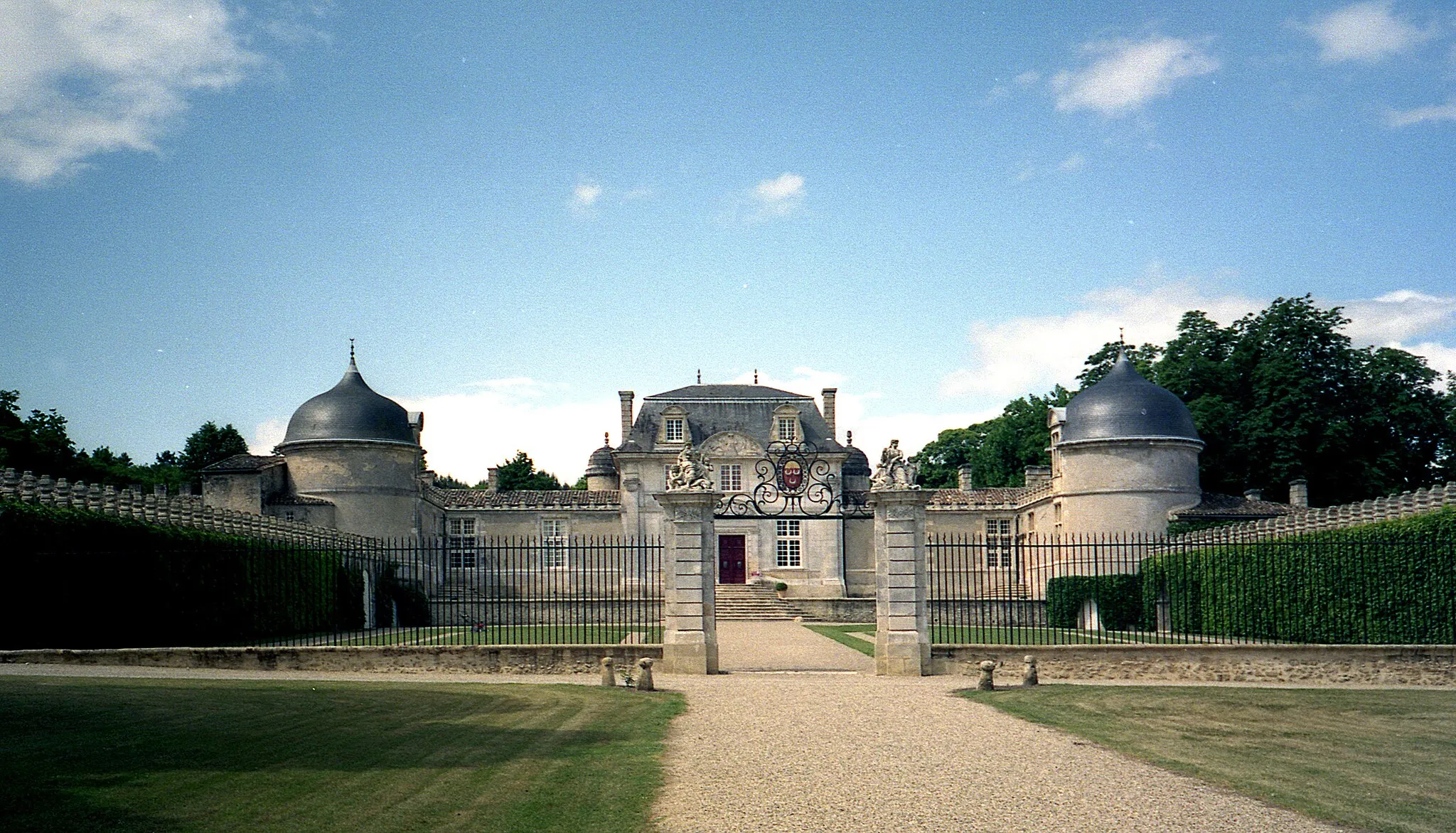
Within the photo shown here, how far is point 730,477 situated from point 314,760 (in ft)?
128

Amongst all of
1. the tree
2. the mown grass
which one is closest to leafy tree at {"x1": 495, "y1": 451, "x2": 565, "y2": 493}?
the tree

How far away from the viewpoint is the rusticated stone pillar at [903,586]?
60.8 ft

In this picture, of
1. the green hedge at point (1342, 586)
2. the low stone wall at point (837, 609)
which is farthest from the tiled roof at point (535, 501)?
the green hedge at point (1342, 586)

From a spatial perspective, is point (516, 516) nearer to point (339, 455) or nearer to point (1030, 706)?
point (339, 455)

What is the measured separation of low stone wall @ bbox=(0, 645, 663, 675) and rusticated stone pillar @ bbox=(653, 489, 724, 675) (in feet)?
1.64

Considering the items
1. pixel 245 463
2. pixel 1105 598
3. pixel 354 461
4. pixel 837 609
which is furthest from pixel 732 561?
pixel 245 463

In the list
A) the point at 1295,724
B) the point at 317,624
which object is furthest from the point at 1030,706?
the point at 317,624

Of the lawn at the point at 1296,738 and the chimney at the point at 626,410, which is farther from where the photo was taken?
the chimney at the point at 626,410

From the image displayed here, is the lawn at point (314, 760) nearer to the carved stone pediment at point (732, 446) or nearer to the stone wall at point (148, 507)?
the stone wall at point (148, 507)

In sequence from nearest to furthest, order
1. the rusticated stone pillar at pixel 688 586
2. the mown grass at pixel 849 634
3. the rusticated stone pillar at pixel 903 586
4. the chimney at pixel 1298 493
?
1. the rusticated stone pillar at pixel 903 586
2. the rusticated stone pillar at pixel 688 586
3. the mown grass at pixel 849 634
4. the chimney at pixel 1298 493

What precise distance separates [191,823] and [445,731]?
4.31 meters

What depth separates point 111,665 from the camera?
746 inches

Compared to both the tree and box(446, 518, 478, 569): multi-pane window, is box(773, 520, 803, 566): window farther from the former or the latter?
the tree

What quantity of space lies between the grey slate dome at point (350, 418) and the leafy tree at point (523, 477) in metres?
35.3
